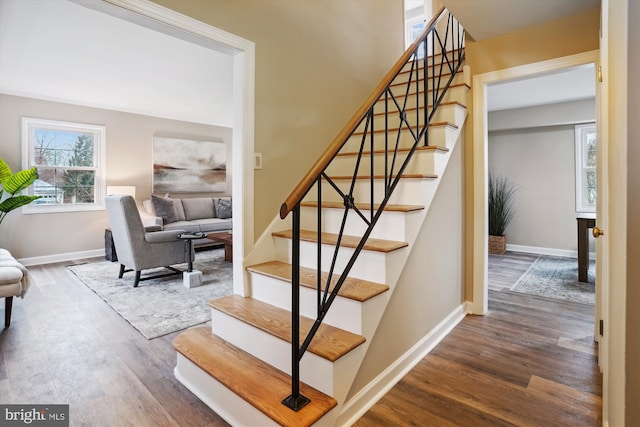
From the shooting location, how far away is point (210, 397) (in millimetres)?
1849

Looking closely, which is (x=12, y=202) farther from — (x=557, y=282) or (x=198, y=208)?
(x=557, y=282)

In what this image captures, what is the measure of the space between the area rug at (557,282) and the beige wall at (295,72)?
293cm

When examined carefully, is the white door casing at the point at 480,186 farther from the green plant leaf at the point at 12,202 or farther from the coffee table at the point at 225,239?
the green plant leaf at the point at 12,202

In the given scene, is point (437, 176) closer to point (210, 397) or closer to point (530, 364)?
point (530, 364)

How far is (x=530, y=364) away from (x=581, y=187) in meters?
4.72

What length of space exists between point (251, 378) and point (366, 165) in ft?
6.27

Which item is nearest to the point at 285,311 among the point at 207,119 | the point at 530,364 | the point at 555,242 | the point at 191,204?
the point at 530,364

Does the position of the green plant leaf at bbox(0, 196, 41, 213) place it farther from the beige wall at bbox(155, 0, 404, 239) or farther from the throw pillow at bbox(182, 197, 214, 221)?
the beige wall at bbox(155, 0, 404, 239)

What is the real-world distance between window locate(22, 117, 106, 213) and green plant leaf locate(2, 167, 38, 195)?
0.91m

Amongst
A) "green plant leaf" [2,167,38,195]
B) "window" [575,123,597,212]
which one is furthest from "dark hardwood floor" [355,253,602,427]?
"green plant leaf" [2,167,38,195]

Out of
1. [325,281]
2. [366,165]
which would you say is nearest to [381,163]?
[366,165]

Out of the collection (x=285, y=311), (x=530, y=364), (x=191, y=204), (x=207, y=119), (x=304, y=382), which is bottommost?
(x=530, y=364)

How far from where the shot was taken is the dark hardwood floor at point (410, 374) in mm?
1773

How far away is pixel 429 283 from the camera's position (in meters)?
2.48
